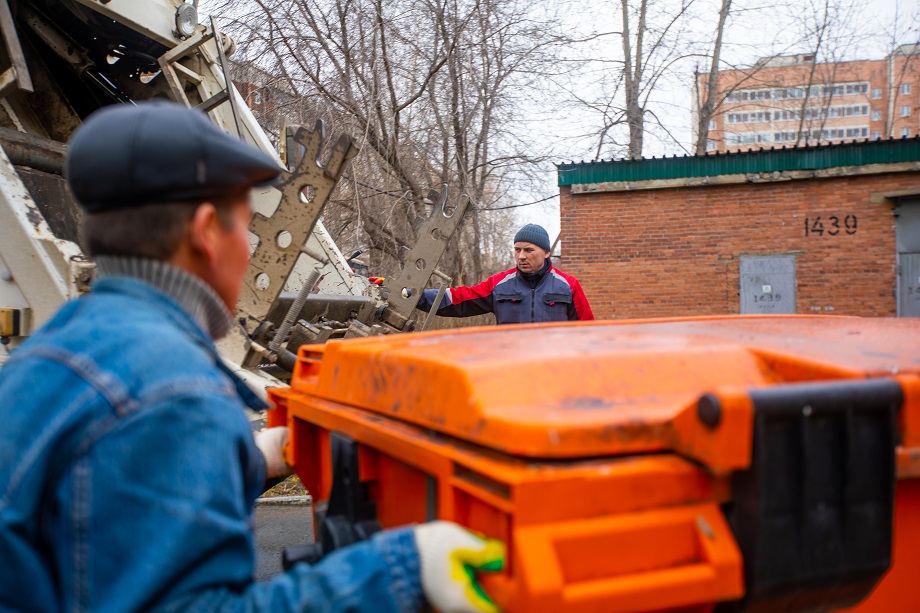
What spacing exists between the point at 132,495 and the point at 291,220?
274 cm

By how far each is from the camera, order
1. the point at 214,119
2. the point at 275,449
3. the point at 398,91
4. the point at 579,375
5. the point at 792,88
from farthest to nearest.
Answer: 1. the point at 792,88
2. the point at 398,91
3. the point at 214,119
4. the point at 275,449
5. the point at 579,375

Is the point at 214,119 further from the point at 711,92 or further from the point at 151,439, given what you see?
the point at 711,92

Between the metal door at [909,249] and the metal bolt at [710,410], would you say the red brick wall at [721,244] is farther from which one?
the metal bolt at [710,410]

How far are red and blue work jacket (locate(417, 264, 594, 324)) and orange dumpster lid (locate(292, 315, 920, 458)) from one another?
2566mm

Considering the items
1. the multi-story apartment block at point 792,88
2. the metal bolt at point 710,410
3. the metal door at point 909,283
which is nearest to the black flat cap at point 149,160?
the metal bolt at point 710,410

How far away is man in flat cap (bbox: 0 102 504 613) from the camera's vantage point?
0.94 metres

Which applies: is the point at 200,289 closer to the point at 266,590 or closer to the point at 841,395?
the point at 266,590

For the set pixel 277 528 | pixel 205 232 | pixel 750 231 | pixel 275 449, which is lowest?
pixel 277 528

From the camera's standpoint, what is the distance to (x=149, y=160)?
1083 mm

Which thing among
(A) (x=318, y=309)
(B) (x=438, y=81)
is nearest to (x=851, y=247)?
(B) (x=438, y=81)

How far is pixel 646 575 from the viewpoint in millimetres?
1092

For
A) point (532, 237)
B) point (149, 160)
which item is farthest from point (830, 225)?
point (149, 160)

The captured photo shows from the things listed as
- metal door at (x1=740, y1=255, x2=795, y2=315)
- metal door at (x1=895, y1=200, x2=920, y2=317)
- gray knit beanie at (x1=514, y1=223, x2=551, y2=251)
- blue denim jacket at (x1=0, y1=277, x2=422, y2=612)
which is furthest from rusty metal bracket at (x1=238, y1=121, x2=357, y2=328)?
metal door at (x1=895, y1=200, x2=920, y2=317)

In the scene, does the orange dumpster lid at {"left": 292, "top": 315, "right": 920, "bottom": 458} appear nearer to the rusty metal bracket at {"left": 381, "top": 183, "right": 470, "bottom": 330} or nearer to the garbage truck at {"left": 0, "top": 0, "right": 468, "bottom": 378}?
the garbage truck at {"left": 0, "top": 0, "right": 468, "bottom": 378}
